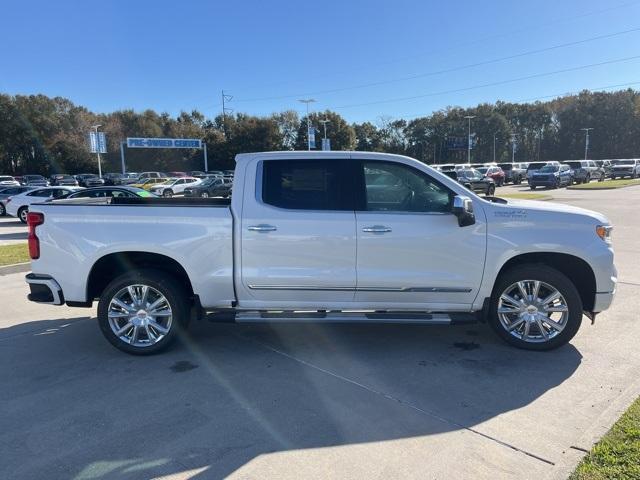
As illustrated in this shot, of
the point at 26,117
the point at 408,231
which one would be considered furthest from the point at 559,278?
the point at 26,117

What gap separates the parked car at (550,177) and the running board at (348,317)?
32.3 m

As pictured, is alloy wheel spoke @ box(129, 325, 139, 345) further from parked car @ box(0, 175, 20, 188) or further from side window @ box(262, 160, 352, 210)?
parked car @ box(0, 175, 20, 188)

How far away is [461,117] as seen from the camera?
105938 mm

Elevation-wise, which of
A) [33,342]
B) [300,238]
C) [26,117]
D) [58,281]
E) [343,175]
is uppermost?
[26,117]

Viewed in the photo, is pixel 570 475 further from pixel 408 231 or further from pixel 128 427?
pixel 128 427

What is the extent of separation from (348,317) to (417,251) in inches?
35.5

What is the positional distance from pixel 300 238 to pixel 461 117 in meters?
110

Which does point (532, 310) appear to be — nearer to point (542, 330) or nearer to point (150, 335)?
point (542, 330)

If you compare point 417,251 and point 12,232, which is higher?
point 417,251

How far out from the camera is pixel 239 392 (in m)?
3.94

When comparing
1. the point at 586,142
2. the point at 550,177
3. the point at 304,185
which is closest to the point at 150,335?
the point at 304,185

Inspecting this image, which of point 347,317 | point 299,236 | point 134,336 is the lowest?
point 134,336

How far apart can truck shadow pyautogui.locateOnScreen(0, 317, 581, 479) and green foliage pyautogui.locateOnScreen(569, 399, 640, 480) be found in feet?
2.22

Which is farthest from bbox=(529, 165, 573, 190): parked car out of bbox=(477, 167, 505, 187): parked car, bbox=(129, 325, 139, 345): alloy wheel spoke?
bbox=(129, 325, 139, 345): alloy wheel spoke
